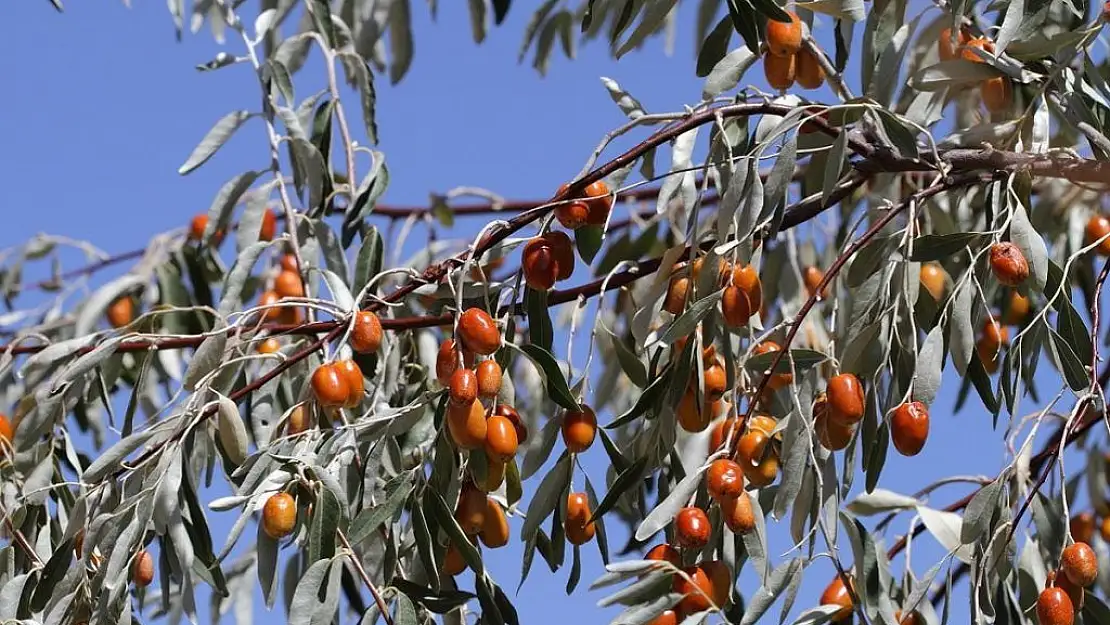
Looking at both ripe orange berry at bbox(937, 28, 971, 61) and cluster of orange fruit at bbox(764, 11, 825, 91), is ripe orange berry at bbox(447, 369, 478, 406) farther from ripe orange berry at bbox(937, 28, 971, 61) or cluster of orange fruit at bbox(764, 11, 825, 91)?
ripe orange berry at bbox(937, 28, 971, 61)

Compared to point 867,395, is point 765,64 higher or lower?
higher

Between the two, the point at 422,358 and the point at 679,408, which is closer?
the point at 679,408

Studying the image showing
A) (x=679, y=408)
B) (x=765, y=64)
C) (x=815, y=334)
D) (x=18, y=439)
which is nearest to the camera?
(x=679, y=408)

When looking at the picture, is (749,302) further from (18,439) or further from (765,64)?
(18,439)

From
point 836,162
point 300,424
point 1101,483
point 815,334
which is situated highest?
point 836,162

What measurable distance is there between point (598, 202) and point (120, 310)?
4.10 feet

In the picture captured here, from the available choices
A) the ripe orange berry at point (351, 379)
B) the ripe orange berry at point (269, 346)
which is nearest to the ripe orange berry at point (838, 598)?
the ripe orange berry at point (351, 379)

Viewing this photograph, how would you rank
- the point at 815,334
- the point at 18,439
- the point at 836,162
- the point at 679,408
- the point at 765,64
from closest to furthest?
the point at 836,162, the point at 679,408, the point at 765,64, the point at 18,439, the point at 815,334

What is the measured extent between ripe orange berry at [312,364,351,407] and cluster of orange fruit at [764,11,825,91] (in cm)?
54

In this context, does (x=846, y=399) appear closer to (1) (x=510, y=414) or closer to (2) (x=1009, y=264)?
(2) (x=1009, y=264)

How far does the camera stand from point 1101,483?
2316 mm

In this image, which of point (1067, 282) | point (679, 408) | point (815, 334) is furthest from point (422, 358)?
point (1067, 282)

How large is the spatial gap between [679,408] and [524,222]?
0.24 metres

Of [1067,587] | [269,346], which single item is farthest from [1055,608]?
[269,346]
